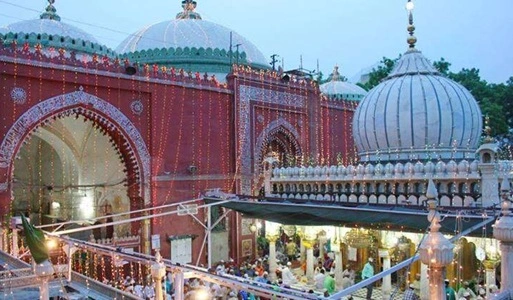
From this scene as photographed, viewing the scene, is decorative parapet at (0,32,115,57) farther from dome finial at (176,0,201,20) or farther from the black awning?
the black awning

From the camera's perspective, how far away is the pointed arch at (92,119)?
11.9 m

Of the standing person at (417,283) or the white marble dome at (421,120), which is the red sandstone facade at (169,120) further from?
the standing person at (417,283)

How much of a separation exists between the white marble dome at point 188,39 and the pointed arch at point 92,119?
21.5 ft

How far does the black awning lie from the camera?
7909 millimetres

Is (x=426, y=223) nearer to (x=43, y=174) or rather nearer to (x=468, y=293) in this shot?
(x=468, y=293)

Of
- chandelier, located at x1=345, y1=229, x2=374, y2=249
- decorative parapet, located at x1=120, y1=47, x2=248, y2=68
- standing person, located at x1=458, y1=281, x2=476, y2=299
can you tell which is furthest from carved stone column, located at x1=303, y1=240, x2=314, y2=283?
decorative parapet, located at x1=120, y1=47, x2=248, y2=68

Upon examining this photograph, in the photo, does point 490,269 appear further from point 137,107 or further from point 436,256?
point 137,107

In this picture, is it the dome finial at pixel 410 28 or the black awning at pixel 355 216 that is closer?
the black awning at pixel 355 216

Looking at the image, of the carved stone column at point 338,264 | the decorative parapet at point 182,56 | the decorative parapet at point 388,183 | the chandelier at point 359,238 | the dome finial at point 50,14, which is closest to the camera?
the decorative parapet at point 388,183

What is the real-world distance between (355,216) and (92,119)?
7.92 metres

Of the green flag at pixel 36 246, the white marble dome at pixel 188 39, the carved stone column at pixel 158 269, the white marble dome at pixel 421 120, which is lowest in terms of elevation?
the carved stone column at pixel 158 269

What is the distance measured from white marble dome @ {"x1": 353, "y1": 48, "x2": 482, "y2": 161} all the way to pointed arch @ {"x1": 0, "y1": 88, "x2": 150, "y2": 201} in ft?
21.3

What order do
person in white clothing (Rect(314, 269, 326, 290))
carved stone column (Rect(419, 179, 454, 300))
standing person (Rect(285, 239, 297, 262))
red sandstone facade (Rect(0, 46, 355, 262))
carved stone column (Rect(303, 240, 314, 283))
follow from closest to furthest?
carved stone column (Rect(419, 179, 454, 300)) < red sandstone facade (Rect(0, 46, 355, 262)) < person in white clothing (Rect(314, 269, 326, 290)) < carved stone column (Rect(303, 240, 314, 283)) < standing person (Rect(285, 239, 297, 262))

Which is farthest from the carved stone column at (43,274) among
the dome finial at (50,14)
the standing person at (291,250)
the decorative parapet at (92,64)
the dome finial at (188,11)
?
the dome finial at (188,11)
